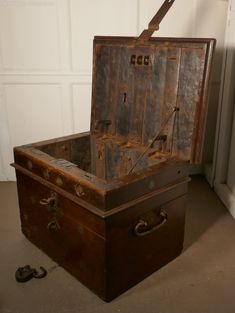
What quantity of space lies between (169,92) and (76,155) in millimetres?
623

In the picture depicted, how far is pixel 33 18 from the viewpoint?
7.24 ft

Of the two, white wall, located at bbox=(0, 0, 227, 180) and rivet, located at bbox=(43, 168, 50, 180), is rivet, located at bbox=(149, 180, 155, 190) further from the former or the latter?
white wall, located at bbox=(0, 0, 227, 180)

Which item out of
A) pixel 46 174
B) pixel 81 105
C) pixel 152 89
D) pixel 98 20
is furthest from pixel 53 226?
pixel 98 20

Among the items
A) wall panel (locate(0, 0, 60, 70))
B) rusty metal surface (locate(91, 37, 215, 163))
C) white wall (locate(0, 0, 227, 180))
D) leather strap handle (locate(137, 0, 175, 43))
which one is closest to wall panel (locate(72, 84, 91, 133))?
white wall (locate(0, 0, 227, 180))

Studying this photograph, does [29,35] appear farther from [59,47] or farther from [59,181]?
[59,181]

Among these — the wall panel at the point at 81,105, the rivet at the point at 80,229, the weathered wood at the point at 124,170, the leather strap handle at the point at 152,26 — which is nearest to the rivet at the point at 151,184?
the weathered wood at the point at 124,170

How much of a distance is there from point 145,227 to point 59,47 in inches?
57.9

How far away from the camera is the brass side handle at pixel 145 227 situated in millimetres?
1335

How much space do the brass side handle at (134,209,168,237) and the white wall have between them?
122 cm

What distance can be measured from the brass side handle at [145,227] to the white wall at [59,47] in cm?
122

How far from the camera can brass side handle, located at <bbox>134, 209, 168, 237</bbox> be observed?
1.33m

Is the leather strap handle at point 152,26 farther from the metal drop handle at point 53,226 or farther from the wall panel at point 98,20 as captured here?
the metal drop handle at point 53,226

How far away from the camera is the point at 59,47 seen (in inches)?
89.7

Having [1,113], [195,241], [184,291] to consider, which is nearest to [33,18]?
[1,113]
